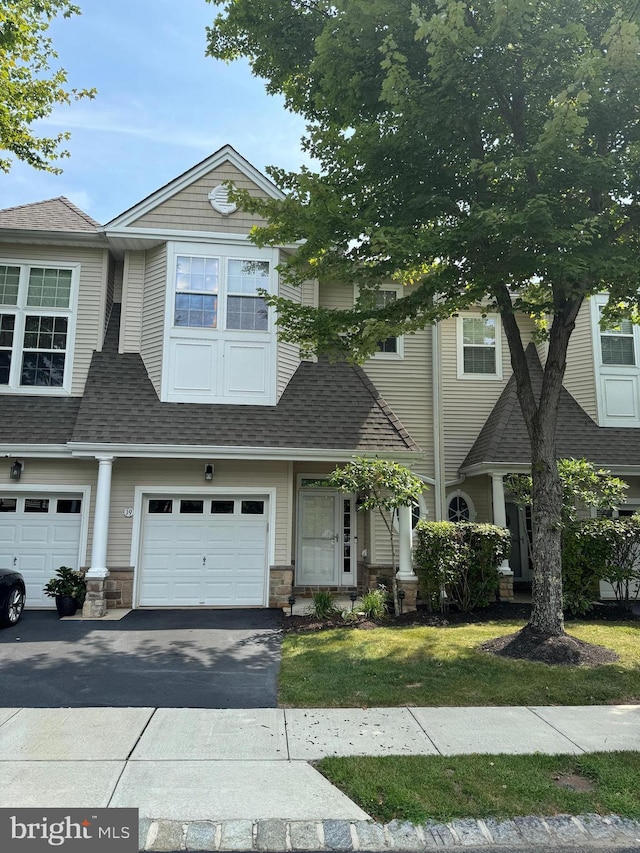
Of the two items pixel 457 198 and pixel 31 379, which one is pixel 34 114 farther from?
pixel 457 198

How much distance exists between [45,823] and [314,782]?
1758 mm

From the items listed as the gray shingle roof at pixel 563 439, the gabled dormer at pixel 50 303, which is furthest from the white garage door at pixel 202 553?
the gray shingle roof at pixel 563 439

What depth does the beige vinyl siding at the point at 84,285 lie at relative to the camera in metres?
11.5

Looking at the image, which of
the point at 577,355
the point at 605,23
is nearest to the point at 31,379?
the point at 605,23

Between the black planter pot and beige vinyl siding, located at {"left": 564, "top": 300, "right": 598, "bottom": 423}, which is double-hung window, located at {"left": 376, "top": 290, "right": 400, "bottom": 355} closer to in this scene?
beige vinyl siding, located at {"left": 564, "top": 300, "right": 598, "bottom": 423}

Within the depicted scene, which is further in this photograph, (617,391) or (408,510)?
(617,391)

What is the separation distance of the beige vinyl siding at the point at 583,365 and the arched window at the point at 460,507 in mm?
3557

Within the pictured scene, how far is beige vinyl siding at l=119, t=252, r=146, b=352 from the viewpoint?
456 inches

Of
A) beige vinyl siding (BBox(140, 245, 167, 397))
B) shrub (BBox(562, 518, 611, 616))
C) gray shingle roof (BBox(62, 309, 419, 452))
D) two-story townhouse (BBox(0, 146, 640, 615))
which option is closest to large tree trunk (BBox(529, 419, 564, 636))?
shrub (BBox(562, 518, 611, 616))

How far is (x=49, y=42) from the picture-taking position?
39.6ft

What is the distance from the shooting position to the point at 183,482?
10.9 meters

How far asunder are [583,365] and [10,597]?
12906 millimetres

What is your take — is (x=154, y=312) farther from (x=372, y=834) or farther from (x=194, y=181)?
(x=372, y=834)

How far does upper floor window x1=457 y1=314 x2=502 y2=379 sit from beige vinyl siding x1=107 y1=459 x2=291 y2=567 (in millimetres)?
5629
